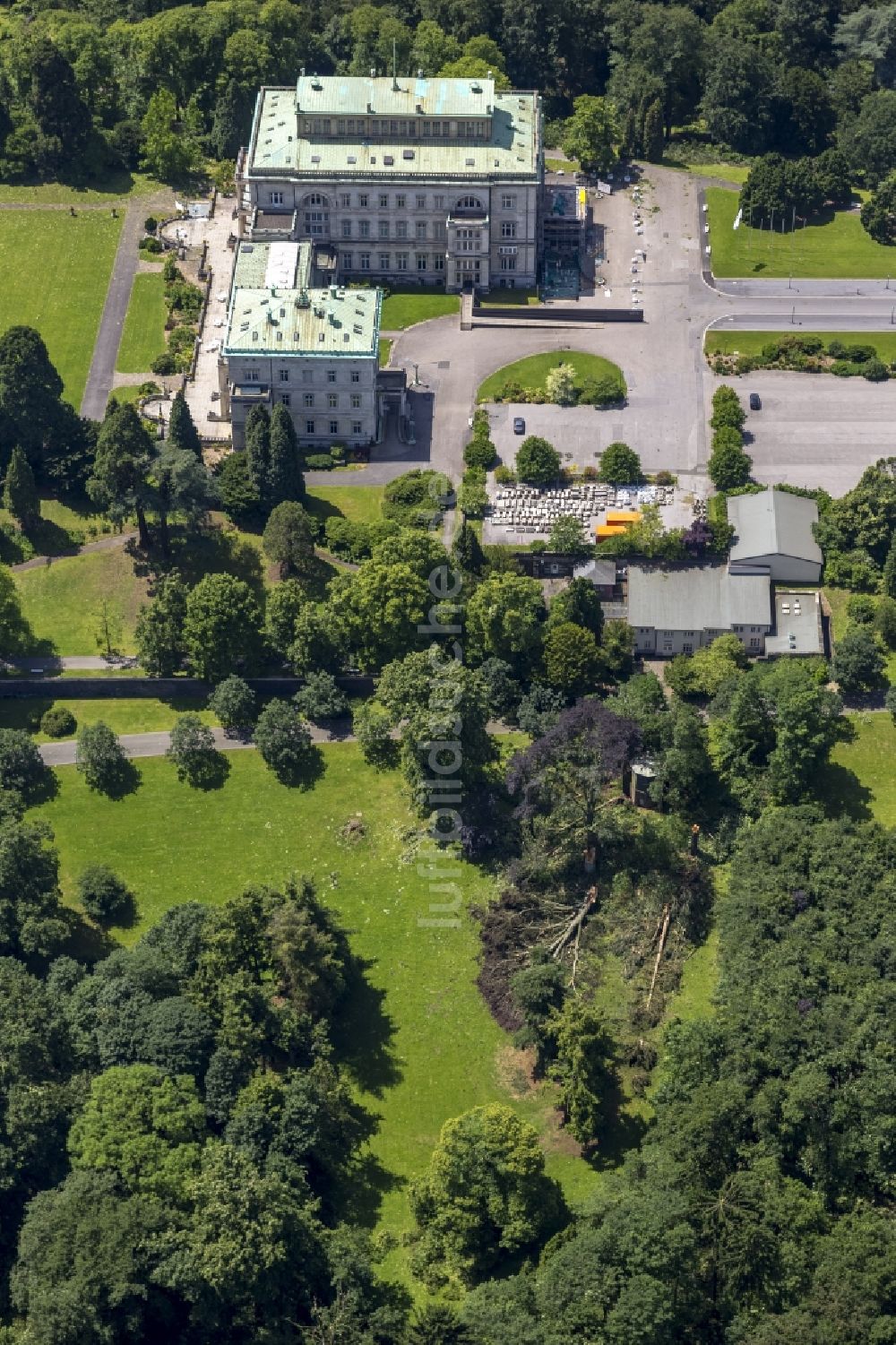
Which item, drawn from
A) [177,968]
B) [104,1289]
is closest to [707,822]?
[177,968]

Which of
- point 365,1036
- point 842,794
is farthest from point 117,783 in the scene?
point 842,794

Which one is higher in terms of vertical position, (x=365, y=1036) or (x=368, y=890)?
(x=368, y=890)

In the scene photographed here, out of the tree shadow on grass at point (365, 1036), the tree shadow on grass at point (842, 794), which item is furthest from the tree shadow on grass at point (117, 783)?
the tree shadow on grass at point (842, 794)

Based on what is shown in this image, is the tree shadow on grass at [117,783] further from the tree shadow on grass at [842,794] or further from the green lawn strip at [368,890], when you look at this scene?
the tree shadow on grass at [842,794]

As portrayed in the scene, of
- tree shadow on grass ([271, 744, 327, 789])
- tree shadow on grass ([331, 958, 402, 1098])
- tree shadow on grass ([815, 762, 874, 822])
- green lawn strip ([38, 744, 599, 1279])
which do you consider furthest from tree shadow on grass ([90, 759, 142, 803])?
tree shadow on grass ([815, 762, 874, 822])

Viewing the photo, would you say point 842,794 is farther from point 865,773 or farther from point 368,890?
point 368,890

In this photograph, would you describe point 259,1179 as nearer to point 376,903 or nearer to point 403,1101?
point 403,1101
